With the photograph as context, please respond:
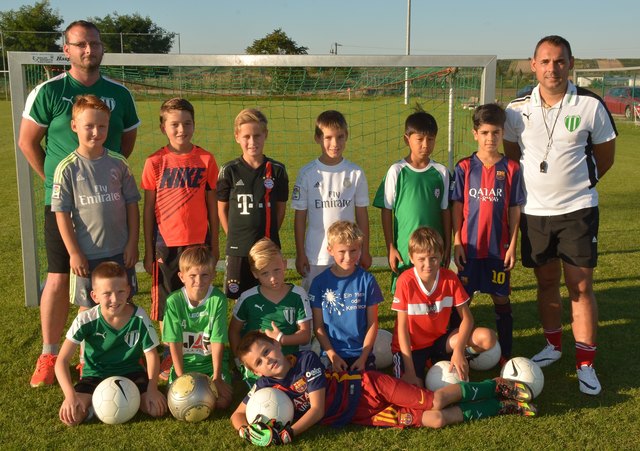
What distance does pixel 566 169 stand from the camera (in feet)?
12.1

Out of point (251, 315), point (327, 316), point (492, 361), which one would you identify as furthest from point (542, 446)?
point (251, 315)

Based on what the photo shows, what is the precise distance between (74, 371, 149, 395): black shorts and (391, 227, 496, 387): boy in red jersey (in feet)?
4.92

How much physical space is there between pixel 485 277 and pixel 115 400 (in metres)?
2.40

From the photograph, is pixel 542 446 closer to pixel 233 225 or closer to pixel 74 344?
pixel 233 225

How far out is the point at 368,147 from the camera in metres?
16.0

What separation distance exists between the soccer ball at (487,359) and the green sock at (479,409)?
55 centimetres

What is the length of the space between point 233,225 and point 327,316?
87cm

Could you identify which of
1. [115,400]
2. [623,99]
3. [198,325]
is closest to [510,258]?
[198,325]

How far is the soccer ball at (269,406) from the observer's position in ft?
10.0

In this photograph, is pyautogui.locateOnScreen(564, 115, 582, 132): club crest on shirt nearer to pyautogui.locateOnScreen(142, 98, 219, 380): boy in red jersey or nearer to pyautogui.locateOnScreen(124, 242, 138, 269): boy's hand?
pyautogui.locateOnScreen(142, 98, 219, 380): boy in red jersey

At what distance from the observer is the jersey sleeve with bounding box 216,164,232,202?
3.91 m

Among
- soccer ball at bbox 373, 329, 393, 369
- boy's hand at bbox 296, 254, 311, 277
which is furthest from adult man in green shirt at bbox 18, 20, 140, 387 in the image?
soccer ball at bbox 373, 329, 393, 369

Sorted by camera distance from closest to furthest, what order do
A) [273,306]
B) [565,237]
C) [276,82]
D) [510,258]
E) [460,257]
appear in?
[273,306] → [565,237] → [510,258] → [460,257] → [276,82]

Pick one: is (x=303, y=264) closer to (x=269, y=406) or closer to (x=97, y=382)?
(x=269, y=406)
